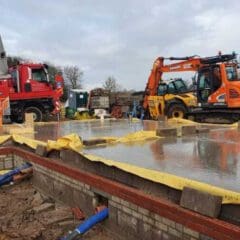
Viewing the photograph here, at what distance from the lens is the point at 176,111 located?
19.6 meters

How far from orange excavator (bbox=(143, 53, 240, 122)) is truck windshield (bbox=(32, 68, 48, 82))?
5.24m

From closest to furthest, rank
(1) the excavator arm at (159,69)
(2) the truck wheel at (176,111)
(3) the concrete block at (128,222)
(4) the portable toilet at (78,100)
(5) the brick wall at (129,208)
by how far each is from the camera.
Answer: (5) the brick wall at (129,208), (3) the concrete block at (128,222), (2) the truck wheel at (176,111), (1) the excavator arm at (159,69), (4) the portable toilet at (78,100)

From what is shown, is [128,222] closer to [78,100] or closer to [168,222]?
[168,222]

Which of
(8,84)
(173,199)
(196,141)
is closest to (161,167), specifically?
(173,199)

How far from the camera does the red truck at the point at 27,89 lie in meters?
21.2

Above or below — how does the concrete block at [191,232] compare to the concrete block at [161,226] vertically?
above

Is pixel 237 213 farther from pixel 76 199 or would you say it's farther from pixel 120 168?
pixel 76 199

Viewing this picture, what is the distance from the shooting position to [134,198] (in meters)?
5.43

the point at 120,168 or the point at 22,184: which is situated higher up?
the point at 120,168

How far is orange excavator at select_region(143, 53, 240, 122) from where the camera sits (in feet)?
56.1

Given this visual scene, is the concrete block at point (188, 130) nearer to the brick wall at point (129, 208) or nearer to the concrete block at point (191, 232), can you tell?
the brick wall at point (129, 208)

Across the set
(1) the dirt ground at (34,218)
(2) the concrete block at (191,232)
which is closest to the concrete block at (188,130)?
(1) the dirt ground at (34,218)

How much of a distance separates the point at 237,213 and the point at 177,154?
2821mm

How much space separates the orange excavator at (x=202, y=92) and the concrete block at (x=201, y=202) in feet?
42.6
